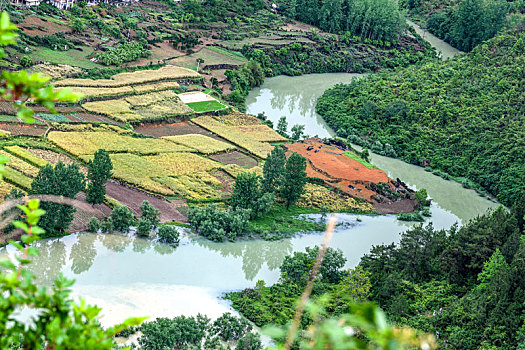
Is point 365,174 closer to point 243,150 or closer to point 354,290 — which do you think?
point 243,150

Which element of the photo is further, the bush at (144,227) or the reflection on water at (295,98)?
the reflection on water at (295,98)

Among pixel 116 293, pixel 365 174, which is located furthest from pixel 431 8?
pixel 116 293

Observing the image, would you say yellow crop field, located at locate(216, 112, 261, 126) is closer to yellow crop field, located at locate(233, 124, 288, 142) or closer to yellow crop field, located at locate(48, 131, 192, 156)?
yellow crop field, located at locate(233, 124, 288, 142)

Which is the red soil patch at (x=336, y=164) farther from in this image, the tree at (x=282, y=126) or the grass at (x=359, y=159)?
the tree at (x=282, y=126)

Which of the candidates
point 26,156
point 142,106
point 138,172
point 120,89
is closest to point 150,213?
point 138,172

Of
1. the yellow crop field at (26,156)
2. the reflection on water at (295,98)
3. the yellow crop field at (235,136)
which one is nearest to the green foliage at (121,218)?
the yellow crop field at (26,156)

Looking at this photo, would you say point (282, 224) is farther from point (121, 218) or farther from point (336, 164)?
point (336, 164)

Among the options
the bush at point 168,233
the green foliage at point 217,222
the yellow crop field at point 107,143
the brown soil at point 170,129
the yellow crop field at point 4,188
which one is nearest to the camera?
the yellow crop field at point 4,188
